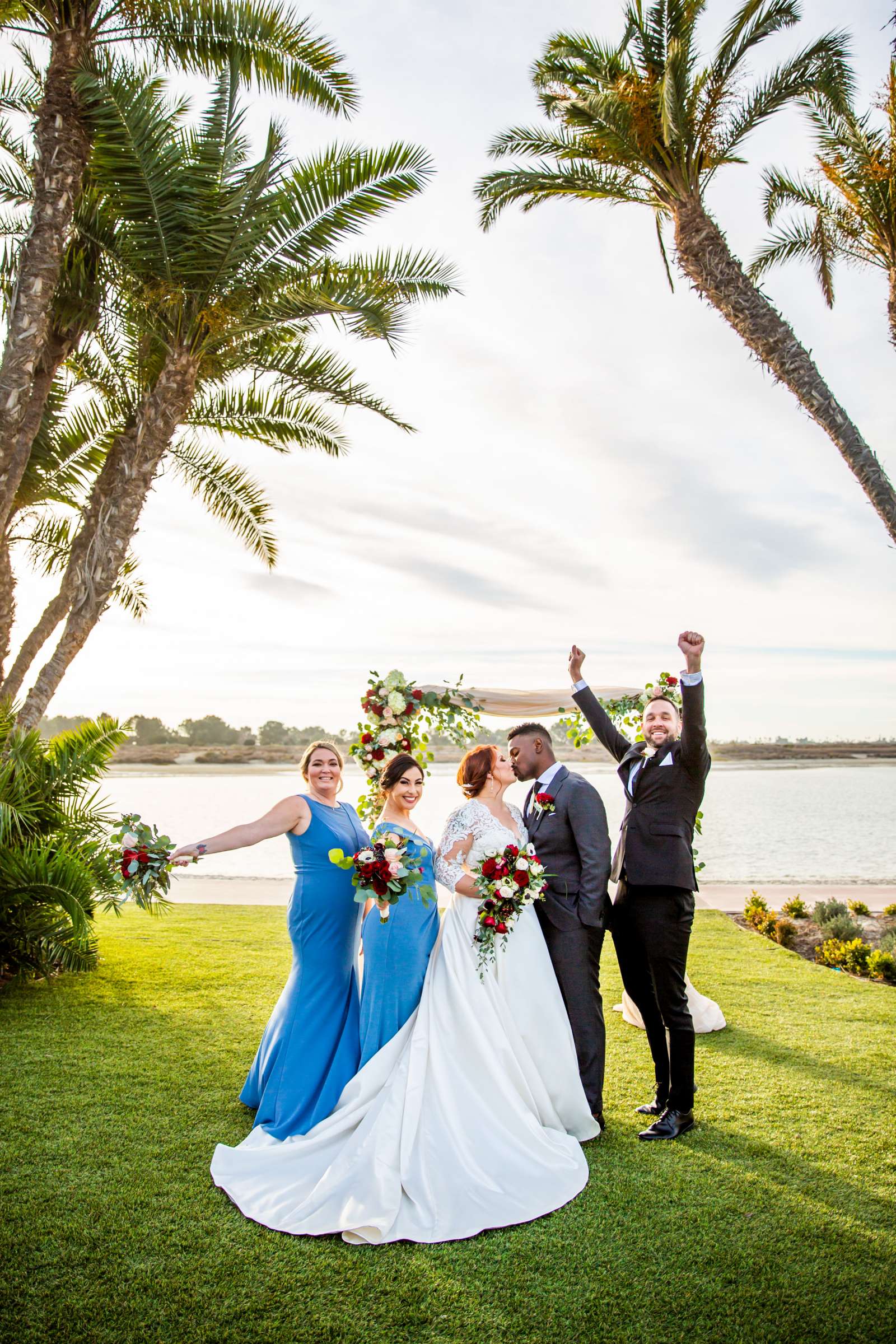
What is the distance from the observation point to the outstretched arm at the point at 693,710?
4.79 meters

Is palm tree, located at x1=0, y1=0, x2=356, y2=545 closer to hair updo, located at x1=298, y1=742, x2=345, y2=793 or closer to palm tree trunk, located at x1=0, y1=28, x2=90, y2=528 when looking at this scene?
palm tree trunk, located at x1=0, y1=28, x2=90, y2=528

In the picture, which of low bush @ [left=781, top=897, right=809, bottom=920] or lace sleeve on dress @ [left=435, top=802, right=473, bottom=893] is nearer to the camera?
lace sleeve on dress @ [left=435, top=802, right=473, bottom=893]

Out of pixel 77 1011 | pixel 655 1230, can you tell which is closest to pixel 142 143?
pixel 77 1011

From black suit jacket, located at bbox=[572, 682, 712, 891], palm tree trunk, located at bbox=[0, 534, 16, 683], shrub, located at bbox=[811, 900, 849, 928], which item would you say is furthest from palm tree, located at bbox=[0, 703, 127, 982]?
shrub, located at bbox=[811, 900, 849, 928]

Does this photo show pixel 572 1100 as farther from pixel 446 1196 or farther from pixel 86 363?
pixel 86 363

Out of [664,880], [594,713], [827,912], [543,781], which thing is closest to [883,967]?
[827,912]

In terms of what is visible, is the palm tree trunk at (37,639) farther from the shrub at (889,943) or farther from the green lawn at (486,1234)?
the shrub at (889,943)

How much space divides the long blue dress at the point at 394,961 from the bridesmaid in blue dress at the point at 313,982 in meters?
0.22

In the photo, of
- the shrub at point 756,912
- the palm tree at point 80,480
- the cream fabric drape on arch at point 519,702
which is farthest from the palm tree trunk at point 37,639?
the shrub at point 756,912

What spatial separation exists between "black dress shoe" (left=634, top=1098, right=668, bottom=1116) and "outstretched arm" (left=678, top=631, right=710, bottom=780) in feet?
6.76

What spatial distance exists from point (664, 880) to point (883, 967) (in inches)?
206

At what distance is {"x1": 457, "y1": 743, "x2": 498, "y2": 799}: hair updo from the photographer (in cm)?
531

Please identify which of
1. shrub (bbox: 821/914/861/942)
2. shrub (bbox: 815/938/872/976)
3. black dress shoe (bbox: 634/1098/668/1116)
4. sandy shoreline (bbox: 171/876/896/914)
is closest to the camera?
black dress shoe (bbox: 634/1098/668/1116)

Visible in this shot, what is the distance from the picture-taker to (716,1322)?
3156 millimetres
